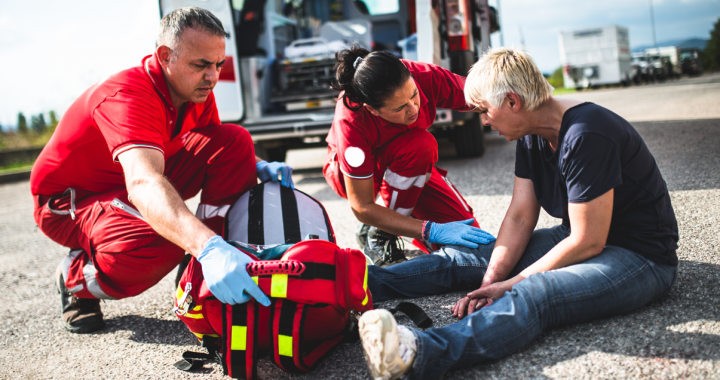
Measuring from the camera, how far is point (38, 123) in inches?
455

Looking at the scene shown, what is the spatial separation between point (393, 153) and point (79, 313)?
1.62 meters

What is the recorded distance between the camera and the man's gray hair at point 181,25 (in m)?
2.08

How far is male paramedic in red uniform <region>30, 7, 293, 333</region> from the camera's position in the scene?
189cm

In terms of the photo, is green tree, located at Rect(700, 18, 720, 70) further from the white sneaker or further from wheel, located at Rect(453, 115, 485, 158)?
the white sneaker

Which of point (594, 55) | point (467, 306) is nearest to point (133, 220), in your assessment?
point (467, 306)

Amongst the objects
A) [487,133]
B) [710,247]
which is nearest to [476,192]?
[710,247]

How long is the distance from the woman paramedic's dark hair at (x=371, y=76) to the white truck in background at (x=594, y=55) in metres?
20.7

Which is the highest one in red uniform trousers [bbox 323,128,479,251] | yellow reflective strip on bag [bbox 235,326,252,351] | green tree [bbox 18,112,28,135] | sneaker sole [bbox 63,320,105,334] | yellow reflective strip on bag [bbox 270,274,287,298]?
green tree [bbox 18,112,28,135]

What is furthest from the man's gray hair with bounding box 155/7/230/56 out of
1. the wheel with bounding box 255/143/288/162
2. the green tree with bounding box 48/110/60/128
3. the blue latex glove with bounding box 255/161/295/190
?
the green tree with bounding box 48/110/60/128

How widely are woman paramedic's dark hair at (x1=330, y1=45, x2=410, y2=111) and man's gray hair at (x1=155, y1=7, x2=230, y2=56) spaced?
56 centimetres

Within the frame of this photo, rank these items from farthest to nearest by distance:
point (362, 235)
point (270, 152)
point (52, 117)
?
point (52, 117) → point (270, 152) → point (362, 235)

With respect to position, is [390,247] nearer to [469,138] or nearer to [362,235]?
[362,235]

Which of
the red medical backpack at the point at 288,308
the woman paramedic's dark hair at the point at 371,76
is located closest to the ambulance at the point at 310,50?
the woman paramedic's dark hair at the point at 371,76

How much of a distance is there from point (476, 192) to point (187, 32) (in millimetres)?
2554
